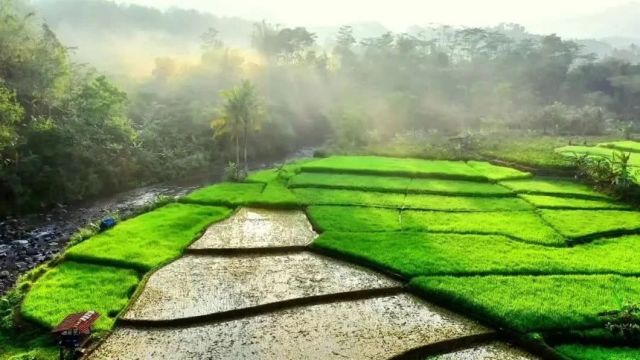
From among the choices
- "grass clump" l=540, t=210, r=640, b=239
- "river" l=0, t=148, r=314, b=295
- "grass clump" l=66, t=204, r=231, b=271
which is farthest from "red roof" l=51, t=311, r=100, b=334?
"grass clump" l=540, t=210, r=640, b=239

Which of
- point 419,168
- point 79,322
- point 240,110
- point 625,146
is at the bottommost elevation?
point 79,322

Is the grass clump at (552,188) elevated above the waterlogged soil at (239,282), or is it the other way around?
the grass clump at (552,188)

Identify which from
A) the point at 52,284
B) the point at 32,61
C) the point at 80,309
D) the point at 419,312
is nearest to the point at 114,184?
the point at 32,61

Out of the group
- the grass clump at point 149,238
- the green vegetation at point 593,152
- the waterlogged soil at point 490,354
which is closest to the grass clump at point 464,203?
the grass clump at point 149,238

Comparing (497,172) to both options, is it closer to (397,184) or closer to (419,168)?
(419,168)

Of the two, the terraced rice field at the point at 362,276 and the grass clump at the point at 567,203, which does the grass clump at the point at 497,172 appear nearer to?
the terraced rice field at the point at 362,276

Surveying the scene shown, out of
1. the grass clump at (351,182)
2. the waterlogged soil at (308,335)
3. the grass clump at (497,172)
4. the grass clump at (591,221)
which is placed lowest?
the waterlogged soil at (308,335)

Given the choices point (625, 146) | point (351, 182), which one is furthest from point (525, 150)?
point (351, 182)
